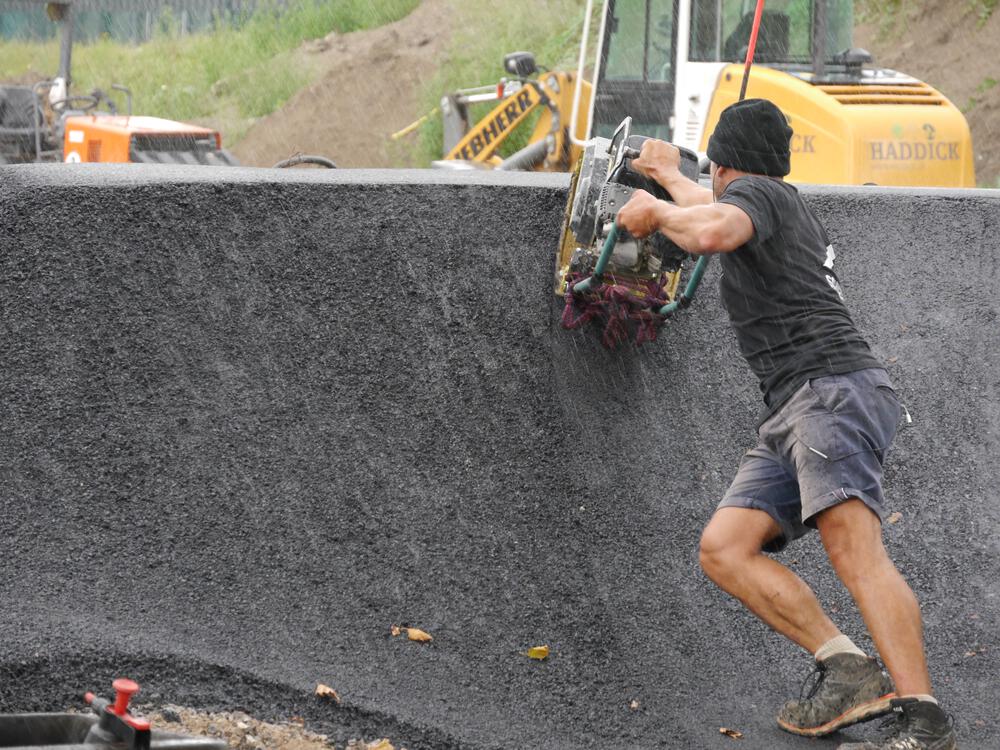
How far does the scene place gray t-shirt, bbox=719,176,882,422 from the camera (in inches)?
139

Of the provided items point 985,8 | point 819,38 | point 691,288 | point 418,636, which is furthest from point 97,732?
point 985,8

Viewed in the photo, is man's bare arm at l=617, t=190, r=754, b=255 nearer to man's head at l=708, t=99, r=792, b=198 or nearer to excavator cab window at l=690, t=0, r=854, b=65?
man's head at l=708, t=99, r=792, b=198

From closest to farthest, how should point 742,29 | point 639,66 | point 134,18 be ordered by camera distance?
1. point 742,29
2. point 639,66
3. point 134,18

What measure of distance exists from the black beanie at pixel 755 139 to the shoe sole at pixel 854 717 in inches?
62.0

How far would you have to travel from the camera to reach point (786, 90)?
7.46 metres

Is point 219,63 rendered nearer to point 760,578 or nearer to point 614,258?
point 614,258

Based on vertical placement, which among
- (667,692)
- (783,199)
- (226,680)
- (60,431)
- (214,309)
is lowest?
(667,692)

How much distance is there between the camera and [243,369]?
14.3 feet

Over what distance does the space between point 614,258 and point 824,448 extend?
129 cm

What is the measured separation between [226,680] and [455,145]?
9012 mm

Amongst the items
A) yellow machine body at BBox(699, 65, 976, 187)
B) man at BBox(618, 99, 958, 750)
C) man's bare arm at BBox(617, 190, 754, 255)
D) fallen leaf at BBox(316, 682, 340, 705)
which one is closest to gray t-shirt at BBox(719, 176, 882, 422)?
man at BBox(618, 99, 958, 750)

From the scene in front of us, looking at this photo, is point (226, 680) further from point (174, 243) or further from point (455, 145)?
point (455, 145)

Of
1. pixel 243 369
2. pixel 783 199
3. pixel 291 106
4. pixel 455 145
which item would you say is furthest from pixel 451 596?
pixel 291 106

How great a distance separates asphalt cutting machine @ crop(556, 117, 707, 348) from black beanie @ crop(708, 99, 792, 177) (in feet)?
1.37
